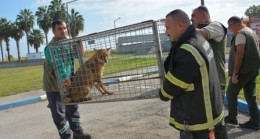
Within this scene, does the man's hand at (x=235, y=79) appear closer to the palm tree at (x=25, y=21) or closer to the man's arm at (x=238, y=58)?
the man's arm at (x=238, y=58)

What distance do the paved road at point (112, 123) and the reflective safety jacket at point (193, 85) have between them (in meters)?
2.43

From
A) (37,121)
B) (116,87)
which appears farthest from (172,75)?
A: (37,121)

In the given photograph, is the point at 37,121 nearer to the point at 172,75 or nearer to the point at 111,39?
the point at 111,39

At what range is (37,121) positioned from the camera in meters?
7.42

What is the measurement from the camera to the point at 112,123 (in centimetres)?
657

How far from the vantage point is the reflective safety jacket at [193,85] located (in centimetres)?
282

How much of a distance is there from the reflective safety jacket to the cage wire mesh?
0.82 metres

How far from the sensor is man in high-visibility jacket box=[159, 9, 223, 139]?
283 cm

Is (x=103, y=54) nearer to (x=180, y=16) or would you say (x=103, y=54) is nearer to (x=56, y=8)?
(x=180, y=16)

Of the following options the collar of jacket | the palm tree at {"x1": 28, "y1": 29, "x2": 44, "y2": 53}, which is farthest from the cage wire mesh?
the palm tree at {"x1": 28, "y1": 29, "x2": 44, "y2": 53}

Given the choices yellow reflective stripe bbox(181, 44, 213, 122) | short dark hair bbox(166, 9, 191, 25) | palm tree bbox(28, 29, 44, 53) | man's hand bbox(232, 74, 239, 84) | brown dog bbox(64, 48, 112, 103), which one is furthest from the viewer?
palm tree bbox(28, 29, 44, 53)

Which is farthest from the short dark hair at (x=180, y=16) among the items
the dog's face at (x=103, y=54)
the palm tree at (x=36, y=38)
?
the palm tree at (x=36, y=38)

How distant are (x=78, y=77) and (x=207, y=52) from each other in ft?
7.39

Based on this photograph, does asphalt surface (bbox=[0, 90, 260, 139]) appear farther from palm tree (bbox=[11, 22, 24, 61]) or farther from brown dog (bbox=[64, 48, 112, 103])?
palm tree (bbox=[11, 22, 24, 61])
